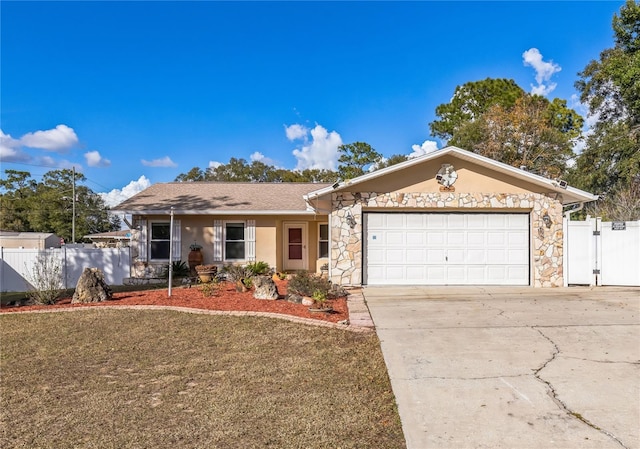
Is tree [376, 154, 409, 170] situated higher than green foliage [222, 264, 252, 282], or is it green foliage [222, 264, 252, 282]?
tree [376, 154, 409, 170]

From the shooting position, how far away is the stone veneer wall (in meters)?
11.8

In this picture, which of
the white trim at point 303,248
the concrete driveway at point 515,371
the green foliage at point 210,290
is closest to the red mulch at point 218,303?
the green foliage at point 210,290

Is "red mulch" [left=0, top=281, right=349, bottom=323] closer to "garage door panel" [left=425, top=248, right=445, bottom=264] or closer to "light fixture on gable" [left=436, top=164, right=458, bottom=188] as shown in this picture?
"garage door panel" [left=425, top=248, right=445, bottom=264]

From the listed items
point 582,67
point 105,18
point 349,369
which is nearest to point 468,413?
point 349,369

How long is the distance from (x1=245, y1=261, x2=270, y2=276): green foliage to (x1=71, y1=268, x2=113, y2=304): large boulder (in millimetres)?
4536

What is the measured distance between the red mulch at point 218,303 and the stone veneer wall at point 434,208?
6.23 ft

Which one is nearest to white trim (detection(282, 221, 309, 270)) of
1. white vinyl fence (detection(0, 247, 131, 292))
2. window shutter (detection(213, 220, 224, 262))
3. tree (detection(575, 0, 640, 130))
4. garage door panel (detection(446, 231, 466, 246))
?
window shutter (detection(213, 220, 224, 262))

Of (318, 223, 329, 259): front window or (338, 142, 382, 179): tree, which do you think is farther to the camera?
(338, 142, 382, 179): tree

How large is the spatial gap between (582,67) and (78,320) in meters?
26.2

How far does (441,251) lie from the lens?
12023mm

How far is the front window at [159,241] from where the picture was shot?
15109 millimetres

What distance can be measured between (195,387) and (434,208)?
8.90 meters

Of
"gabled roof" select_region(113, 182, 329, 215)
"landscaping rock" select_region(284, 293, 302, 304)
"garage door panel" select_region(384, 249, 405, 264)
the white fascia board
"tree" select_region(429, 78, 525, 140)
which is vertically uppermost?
"tree" select_region(429, 78, 525, 140)

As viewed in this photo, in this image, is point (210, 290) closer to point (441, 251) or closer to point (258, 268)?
point (258, 268)
